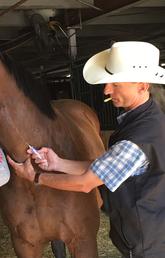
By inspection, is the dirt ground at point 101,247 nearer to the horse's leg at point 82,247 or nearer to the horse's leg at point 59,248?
the horse's leg at point 59,248

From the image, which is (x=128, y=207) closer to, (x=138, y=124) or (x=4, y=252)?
(x=138, y=124)

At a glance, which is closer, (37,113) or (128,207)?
(128,207)

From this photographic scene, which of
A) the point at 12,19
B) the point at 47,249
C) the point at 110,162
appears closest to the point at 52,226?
the point at 110,162

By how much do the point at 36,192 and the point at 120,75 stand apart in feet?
2.87

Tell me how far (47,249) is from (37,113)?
6.04 ft

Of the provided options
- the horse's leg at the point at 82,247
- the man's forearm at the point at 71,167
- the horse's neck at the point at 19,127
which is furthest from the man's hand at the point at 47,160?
the horse's leg at the point at 82,247

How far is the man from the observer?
1699 millimetres

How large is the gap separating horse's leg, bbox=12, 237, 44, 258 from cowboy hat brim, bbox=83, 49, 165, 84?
103cm

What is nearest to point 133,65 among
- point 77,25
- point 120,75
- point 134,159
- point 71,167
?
point 120,75

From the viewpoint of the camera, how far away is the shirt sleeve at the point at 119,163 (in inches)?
66.0

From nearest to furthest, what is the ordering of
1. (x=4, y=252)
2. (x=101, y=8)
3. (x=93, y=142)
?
(x=93, y=142), (x=4, y=252), (x=101, y=8)

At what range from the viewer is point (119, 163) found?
1.69 m

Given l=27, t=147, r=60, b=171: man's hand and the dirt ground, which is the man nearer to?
l=27, t=147, r=60, b=171: man's hand

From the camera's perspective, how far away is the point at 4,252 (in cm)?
376
